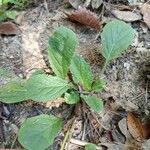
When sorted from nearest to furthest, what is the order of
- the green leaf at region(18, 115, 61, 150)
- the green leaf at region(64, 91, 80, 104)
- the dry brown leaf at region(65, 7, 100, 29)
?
the green leaf at region(18, 115, 61, 150) → the green leaf at region(64, 91, 80, 104) → the dry brown leaf at region(65, 7, 100, 29)

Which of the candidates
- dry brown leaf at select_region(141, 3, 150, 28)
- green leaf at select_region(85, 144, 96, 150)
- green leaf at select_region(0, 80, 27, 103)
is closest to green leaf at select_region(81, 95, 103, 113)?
green leaf at select_region(85, 144, 96, 150)

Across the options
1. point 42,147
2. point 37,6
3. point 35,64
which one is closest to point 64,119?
point 42,147

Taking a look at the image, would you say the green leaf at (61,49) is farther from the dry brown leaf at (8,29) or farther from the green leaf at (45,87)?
the dry brown leaf at (8,29)

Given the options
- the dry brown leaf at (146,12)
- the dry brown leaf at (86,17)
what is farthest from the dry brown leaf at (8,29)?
the dry brown leaf at (146,12)

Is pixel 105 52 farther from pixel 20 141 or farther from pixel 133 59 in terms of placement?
pixel 20 141

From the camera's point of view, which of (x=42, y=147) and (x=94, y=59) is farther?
(x=94, y=59)

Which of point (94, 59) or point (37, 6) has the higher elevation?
point (37, 6)

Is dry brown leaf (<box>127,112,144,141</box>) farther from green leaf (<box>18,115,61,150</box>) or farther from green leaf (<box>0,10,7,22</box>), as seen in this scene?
green leaf (<box>0,10,7,22</box>)
